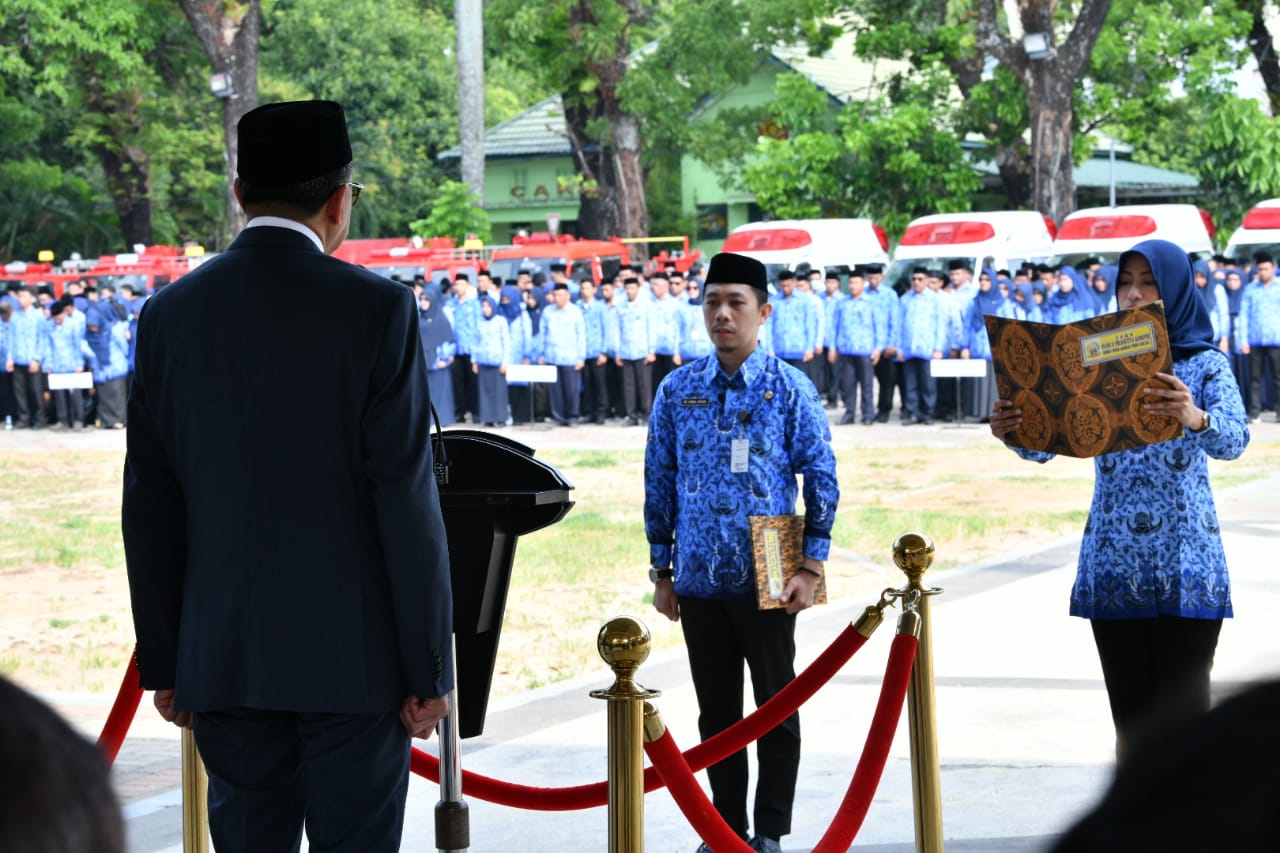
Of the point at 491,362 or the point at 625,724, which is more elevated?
the point at 491,362

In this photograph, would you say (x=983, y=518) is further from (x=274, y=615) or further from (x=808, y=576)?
(x=274, y=615)

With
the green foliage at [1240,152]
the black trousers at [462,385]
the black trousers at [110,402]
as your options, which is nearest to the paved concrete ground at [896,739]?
the black trousers at [462,385]

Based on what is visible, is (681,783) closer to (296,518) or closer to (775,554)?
(296,518)

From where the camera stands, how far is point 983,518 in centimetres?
1330

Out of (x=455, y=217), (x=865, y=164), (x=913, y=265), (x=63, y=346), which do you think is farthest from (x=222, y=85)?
(x=865, y=164)

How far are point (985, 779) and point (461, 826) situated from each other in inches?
97.0

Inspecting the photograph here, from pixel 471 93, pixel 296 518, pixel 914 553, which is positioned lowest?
pixel 914 553

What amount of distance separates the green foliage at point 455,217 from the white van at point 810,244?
589 centimetres

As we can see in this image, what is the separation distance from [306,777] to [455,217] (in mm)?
30037

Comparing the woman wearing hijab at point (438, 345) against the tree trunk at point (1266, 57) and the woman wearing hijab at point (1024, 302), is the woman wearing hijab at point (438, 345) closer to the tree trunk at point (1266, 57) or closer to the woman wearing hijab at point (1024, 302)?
the woman wearing hijab at point (1024, 302)

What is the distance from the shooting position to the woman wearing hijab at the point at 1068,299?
22.4 m

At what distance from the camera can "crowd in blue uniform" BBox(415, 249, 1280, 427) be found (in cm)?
2222

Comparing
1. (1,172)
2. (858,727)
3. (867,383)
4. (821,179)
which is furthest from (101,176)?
(858,727)

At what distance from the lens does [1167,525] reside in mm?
4770
